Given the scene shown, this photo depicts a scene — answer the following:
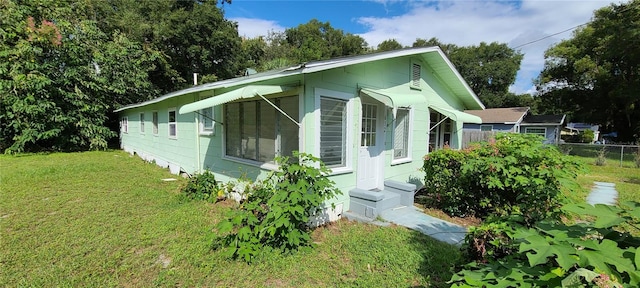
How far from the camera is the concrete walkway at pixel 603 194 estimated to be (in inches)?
254

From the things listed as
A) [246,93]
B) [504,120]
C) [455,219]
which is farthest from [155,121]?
[504,120]

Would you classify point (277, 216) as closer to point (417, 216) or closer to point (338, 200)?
point (338, 200)

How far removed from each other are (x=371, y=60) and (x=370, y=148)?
188 centimetres

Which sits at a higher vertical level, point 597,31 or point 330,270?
point 597,31

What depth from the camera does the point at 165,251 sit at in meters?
3.79

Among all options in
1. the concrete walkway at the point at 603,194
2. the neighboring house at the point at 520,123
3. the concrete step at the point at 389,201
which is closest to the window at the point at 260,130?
the concrete step at the point at 389,201

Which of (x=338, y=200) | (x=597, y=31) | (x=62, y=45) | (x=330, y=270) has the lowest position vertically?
(x=330, y=270)

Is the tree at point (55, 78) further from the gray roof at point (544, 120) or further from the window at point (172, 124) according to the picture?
the gray roof at point (544, 120)

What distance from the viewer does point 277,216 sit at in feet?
11.5

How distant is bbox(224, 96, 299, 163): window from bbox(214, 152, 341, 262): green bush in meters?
1.22

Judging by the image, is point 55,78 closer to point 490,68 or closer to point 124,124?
point 124,124

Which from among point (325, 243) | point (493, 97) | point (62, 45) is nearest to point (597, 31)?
point (493, 97)

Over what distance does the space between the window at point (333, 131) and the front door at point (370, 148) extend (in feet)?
1.65

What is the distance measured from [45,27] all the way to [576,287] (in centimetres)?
1857
